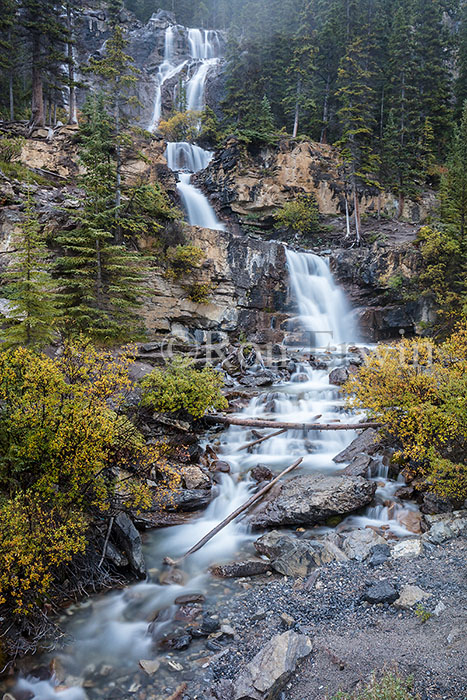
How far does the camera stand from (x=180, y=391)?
10.6 meters

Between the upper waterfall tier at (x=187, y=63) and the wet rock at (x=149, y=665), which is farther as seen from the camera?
the upper waterfall tier at (x=187, y=63)

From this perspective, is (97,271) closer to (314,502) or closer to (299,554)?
(314,502)

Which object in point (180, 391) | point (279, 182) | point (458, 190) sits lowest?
point (180, 391)

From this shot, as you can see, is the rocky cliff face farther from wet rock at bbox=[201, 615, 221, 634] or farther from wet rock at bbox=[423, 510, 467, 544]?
wet rock at bbox=[201, 615, 221, 634]

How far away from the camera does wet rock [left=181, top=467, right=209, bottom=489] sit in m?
9.09

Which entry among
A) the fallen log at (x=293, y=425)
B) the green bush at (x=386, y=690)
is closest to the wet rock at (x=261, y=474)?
the fallen log at (x=293, y=425)

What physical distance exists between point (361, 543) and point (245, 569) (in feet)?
6.74

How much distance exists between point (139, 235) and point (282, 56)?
2969 centimetres

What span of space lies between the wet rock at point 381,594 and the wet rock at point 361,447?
494cm

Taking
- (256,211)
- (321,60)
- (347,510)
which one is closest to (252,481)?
(347,510)

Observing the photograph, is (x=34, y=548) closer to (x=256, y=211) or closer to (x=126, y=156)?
(x=126, y=156)

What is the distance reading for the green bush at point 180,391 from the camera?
10382 millimetres

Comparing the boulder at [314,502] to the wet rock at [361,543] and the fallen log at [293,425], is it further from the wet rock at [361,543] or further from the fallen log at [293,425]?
the fallen log at [293,425]

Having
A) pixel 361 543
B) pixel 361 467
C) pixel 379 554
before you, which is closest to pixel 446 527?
pixel 379 554
